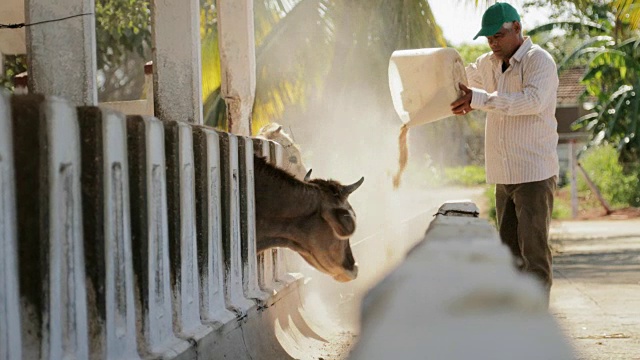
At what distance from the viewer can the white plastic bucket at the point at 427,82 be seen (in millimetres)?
8422

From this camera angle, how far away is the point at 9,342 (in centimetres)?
395

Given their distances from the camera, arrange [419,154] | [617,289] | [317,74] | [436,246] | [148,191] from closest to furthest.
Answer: [148,191], [436,246], [617,289], [317,74], [419,154]

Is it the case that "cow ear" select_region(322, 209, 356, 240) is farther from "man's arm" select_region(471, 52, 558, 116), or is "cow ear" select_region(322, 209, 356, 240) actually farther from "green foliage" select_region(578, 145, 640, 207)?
"green foliage" select_region(578, 145, 640, 207)

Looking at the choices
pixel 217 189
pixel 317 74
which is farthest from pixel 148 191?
pixel 317 74

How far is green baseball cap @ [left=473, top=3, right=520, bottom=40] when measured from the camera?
798cm

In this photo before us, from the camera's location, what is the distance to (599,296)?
11.3 meters

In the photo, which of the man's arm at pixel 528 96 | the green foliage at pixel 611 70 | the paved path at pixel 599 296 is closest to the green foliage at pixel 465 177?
the green foliage at pixel 611 70

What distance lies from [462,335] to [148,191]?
3.47 meters

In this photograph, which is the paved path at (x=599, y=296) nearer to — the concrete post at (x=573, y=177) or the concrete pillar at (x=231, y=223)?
the concrete pillar at (x=231, y=223)

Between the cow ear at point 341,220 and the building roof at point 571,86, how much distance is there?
44446 mm

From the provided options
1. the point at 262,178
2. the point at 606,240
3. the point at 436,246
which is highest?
the point at 262,178

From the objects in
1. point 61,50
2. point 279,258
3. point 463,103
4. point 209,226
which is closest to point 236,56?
point 279,258

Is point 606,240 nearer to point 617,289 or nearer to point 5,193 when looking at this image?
point 617,289

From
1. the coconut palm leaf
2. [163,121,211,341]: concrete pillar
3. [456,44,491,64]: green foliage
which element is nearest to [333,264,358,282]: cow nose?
[163,121,211,341]: concrete pillar
